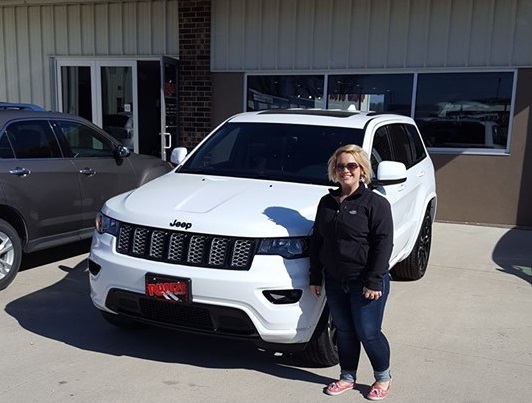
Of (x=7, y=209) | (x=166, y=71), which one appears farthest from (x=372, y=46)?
(x=7, y=209)

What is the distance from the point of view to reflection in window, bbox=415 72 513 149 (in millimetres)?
8867

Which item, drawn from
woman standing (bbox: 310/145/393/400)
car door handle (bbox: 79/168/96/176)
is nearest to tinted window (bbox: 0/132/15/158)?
car door handle (bbox: 79/168/96/176)

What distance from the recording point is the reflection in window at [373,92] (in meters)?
9.43

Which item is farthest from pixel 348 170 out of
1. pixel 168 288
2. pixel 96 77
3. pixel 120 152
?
pixel 96 77

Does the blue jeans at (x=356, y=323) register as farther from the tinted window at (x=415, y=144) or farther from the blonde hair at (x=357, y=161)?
the tinted window at (x=415, y=144)

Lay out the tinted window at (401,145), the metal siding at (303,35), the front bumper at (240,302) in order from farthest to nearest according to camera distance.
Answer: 1. the metal siding at (303,35)
2. the tinted window at (401,145)
3. the front bumper at (240,302)

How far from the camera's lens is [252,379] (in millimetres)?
3830

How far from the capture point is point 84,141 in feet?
22.4

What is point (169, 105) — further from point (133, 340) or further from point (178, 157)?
point (133, 340)

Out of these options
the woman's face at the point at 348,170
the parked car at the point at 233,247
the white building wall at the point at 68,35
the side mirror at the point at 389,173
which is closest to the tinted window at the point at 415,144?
the parked car at the point at 233,247

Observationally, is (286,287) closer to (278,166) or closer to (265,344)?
(265,344)

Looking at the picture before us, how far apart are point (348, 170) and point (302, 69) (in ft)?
22.6

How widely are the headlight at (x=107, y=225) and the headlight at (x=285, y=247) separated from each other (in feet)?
3.66

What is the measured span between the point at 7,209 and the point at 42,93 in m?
7.15
